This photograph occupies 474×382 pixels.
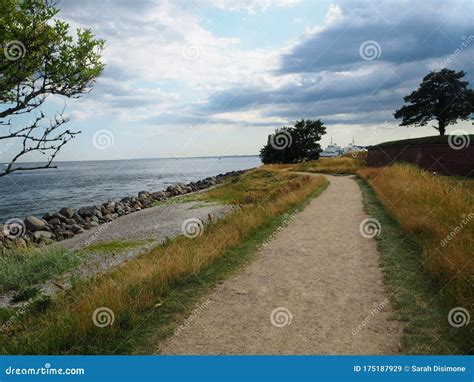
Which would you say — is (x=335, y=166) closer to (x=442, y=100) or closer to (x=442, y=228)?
(x=442, y=100)

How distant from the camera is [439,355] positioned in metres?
4.52

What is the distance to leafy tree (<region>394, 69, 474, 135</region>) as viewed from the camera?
39.5 meters

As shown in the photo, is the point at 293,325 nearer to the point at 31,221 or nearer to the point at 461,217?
the point at 461,217

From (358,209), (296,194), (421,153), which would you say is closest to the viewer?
(358,209)

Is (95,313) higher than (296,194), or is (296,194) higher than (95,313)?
(296,194)

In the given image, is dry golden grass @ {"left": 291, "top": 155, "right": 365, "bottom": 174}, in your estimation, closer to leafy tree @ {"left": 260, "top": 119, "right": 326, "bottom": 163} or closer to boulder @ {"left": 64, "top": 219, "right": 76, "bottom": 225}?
leafy tree @ {"left": 260, "top": 119, "right": 326, "bottom": 163}

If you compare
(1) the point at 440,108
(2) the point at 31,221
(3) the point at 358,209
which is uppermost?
(1) the point at 440,108

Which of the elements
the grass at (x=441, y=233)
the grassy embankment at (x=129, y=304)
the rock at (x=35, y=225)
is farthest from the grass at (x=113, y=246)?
the rock at (x=35, y=225)

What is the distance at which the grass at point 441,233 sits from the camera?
20.4 ft

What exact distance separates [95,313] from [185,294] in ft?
5.62

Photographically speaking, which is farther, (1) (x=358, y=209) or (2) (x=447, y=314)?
(1) (x=358, y=209)

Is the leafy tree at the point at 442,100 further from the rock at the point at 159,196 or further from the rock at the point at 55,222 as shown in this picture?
the rock at the point at 55,222
